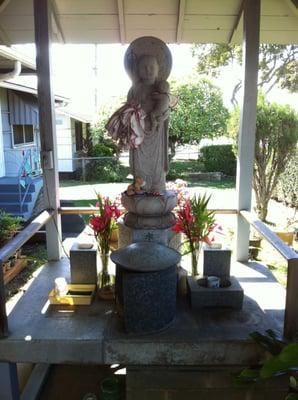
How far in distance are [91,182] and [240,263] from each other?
32.8ft

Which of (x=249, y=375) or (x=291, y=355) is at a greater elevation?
(x=291, y=355)

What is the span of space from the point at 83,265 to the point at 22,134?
7.44 meters

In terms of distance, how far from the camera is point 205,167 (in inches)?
576

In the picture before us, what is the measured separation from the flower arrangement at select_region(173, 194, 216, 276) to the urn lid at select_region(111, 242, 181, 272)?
1.95 feet

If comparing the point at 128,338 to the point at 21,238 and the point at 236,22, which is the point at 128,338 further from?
the point at 236,22

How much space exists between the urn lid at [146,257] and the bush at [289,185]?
6.40 m

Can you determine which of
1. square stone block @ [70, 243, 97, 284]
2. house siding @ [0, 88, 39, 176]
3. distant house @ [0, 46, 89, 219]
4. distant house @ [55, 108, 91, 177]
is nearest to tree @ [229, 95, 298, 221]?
→ square stone block @ [70, 243, 97, 284]

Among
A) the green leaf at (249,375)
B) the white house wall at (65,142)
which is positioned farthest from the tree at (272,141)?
the white house wall at (65,142)

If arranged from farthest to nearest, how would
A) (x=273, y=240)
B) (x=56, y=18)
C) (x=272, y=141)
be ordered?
1. (x=272, y=141)
2. (x=56, y=18)
3. (x=273, y=240)

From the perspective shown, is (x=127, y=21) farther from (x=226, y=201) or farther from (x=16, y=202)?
(x=226, y=201)

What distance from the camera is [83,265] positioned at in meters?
3.26

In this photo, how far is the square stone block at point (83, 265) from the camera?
10.6 ft

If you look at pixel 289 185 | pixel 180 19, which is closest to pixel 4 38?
pixel 180 19

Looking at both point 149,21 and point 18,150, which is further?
point 18,150
